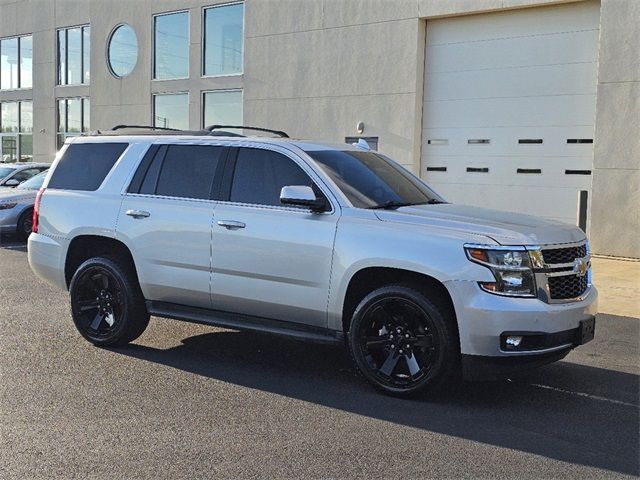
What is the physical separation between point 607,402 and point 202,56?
17.7m

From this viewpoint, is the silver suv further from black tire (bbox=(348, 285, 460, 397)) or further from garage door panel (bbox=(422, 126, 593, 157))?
garage door panel (bbox=(422, 126, 593, 157))

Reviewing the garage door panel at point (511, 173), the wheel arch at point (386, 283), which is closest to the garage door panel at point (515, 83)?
the garage door panel at point (511, 173)

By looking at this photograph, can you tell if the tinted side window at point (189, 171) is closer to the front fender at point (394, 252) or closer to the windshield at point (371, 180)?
the windshield at point (371, 180)

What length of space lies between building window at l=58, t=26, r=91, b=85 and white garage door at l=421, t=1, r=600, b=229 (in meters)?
12.8

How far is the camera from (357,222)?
589 centimetres

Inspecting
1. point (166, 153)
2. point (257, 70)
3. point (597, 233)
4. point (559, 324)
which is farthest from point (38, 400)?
point (257, 70)

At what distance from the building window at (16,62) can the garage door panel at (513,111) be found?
16.4m

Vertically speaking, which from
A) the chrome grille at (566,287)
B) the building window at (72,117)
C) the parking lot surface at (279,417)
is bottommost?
the parking lot surface at (279,417)

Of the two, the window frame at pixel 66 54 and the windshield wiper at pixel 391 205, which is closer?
the windshield wiper at pixel 391 205

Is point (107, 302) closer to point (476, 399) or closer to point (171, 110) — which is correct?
point (476, 399)

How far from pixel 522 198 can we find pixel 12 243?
1034cm

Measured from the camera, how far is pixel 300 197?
5969mm

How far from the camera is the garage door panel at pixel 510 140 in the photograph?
15500 millimetres

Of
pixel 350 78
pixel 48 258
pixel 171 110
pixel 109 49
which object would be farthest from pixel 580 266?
pixel 109 49
